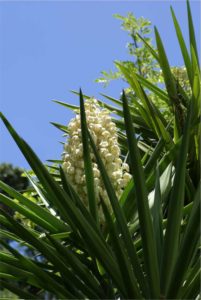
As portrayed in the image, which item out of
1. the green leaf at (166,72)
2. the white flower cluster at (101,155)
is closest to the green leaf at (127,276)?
the white flower cluster at (101,155)

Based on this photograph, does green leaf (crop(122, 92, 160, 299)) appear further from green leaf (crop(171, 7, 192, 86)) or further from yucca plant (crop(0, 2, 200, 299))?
green leaf (crop(171, 7, 192, 86))

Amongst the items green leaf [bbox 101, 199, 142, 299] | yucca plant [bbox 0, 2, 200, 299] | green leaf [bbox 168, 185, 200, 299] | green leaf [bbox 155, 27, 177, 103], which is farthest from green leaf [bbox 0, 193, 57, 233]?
green leaf [bbox 155, 27, 177, 103]

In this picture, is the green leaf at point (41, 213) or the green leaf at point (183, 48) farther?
the green leaf at point (183, 48)

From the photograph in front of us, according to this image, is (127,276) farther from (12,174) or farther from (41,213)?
(12,174)

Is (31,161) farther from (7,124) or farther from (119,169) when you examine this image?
(119,169)

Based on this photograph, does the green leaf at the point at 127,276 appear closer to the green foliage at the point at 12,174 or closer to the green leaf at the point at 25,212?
the green leaf at the point at 25,212

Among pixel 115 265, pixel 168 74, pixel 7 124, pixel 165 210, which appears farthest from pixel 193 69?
pixel 115 265

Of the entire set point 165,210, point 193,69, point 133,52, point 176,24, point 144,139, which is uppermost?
point 133,52

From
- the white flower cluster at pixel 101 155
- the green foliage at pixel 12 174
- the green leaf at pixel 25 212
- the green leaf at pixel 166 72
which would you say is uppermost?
the green foliage at pixel 12 174

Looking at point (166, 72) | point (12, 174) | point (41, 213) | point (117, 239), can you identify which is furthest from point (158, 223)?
point (12, 174)
